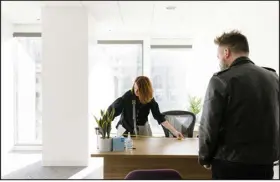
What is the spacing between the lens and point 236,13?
461 cm

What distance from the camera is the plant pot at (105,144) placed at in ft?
8.31

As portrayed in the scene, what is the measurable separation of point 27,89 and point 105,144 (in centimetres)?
463

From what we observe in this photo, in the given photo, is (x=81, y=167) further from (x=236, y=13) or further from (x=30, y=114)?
(x=236, y=13)

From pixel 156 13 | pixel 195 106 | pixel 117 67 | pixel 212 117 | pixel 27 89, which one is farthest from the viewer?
pixel 117 67

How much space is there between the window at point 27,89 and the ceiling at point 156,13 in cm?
60

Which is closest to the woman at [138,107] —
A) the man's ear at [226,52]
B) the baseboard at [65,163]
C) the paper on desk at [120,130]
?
the paper on desk at [120,130]

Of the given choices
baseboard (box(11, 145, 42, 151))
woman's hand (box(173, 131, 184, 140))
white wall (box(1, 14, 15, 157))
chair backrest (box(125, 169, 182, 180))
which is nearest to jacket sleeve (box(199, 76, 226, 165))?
chair backrest (box(125, 169, 182, 180))

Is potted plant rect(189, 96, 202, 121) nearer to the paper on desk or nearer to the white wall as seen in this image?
the paper on desk

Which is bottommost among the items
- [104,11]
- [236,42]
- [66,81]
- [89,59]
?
[66,81]

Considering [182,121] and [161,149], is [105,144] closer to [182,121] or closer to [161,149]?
[161,149]

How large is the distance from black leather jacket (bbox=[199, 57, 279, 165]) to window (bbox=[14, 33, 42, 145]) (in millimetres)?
5456

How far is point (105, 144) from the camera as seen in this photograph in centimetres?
254

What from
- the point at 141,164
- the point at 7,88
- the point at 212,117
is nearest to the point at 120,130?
the point at 141,164

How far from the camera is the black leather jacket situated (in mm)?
1618
